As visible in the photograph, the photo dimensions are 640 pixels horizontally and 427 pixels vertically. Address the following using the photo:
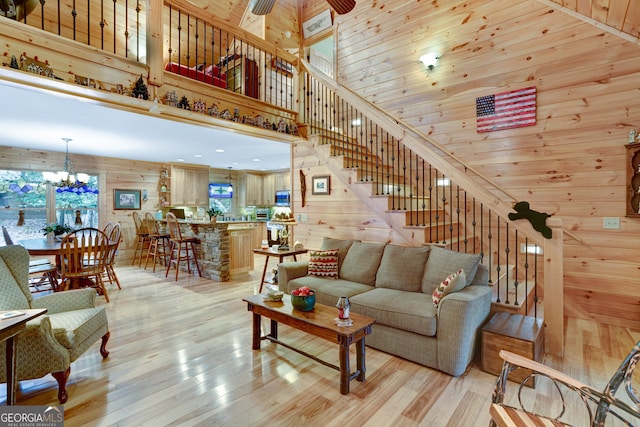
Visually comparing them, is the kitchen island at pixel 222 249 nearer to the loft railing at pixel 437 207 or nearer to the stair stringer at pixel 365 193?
the stair stringer at pixel 365 193

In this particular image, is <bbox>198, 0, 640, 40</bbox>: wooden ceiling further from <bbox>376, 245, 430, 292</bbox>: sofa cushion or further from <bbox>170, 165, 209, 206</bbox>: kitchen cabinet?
<bbox>170, 165, 209, 206</bbox>: kitchen cabinet

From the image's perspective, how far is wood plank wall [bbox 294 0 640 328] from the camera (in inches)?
126

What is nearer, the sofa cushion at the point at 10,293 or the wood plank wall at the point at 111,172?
the sofa cushion at the point at 10,293

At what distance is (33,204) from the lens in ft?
19.4

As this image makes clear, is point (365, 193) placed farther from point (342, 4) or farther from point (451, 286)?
point (342, 4)

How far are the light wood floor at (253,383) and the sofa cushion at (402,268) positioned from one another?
0.72 meters

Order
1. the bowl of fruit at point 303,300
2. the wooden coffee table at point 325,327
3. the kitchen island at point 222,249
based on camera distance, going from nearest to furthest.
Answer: the wooden coffee table at point 325,327 → the bowl of fruit at point 303,300 → the kitchen island at point 222,249

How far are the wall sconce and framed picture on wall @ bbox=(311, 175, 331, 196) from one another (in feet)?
6.84

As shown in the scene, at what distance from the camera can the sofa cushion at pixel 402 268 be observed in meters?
3.12

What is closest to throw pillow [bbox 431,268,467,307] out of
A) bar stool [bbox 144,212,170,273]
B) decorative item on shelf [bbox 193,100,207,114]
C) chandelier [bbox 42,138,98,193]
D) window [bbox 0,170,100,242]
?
decorative item on shelf [bbox 193,100,207,114]

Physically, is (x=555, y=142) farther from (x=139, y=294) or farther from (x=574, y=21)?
(x=139, y=294)

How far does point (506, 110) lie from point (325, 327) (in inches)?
135

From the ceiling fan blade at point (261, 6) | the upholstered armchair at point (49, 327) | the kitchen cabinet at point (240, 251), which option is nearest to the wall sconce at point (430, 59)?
the ceiling fan blade at point (261, 6)

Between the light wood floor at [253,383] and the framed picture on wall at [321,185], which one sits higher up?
the framed picture on wall at [321,185]
